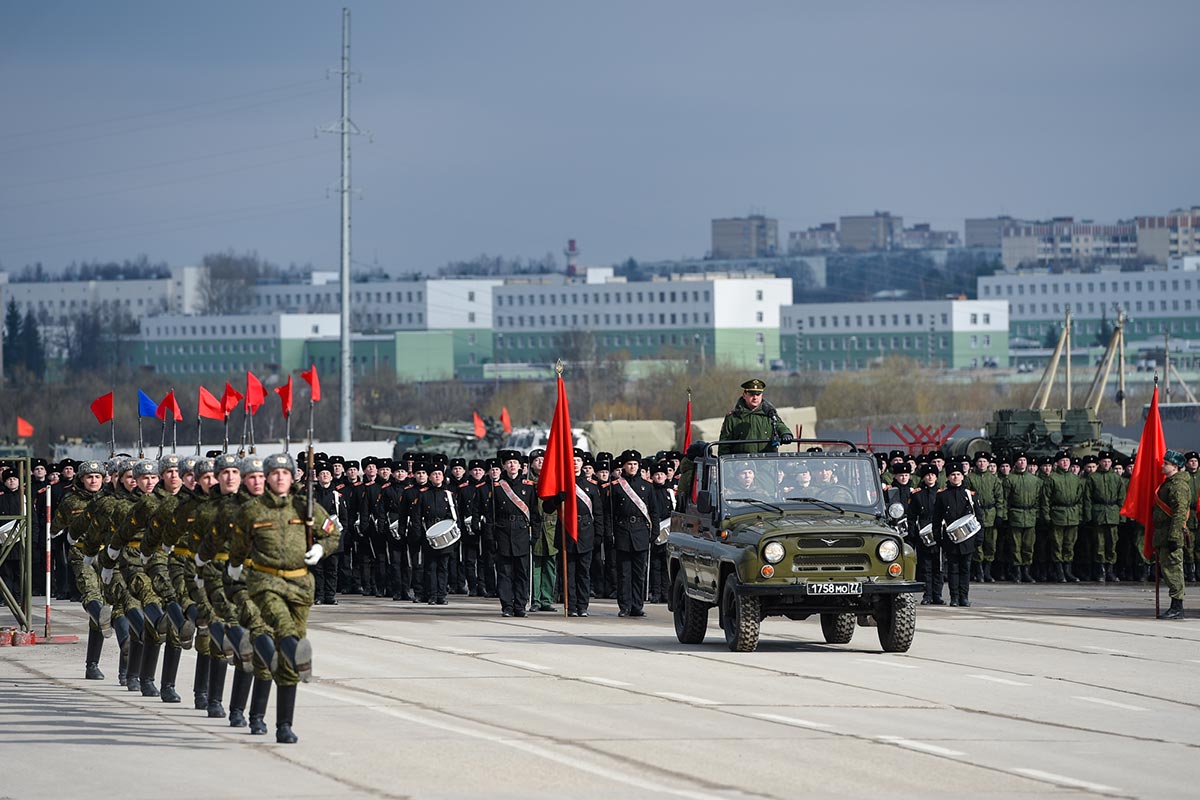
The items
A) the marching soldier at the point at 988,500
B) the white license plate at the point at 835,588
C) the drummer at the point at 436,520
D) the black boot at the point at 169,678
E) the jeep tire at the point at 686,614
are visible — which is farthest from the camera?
the marching soldier at the point at 988,500

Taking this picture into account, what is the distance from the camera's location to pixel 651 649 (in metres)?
19.4

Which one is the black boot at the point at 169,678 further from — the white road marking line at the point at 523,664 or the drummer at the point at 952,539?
the drummer at the point at 952,539

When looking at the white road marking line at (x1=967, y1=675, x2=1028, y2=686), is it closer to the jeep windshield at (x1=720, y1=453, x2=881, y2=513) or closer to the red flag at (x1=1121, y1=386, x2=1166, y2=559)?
the jeep windshield at (x1=720, y1=453, x2=881, y2=513)

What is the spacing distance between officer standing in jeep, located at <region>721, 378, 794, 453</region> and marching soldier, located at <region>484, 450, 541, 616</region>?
3.51 metres

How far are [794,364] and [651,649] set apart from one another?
146 metres

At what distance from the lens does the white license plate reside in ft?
59.1

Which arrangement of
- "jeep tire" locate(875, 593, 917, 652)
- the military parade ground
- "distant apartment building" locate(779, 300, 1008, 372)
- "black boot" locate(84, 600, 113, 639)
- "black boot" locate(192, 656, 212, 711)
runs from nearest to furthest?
the military parade ground → "black boot" locate(192, 656, 212, 711) → "black boot" locate(84, 600, 113, 639) → "jeep tire" locate(875, 593, 917, 652) → "distant apartment building" locate(779, 300, 1008, 372)

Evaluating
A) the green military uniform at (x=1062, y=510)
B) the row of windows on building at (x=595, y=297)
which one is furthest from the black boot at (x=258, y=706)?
the row of windows on building at (x=595, y=297)

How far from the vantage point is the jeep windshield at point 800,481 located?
1933 cm

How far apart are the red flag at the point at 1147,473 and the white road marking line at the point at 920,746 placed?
1124cm

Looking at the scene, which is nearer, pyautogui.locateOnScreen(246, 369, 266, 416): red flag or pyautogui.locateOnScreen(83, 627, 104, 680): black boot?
pyautogui.locateOnScreen(83, 627, 104, 680): black boot

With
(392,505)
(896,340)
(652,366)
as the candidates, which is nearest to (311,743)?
(392,505)

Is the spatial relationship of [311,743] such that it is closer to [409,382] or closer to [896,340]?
[409,382]

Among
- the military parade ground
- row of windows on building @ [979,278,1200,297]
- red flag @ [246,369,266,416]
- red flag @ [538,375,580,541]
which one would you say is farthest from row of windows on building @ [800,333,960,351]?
the military parade ground
